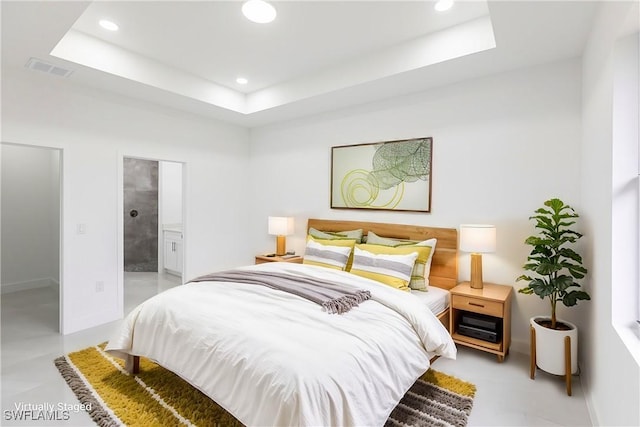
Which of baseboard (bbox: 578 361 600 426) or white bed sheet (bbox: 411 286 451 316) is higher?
white bed sheet (bbox: 411 286 451 316)

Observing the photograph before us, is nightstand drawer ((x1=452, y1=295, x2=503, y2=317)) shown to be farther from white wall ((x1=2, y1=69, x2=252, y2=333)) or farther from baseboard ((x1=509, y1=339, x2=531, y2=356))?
white wall ((x1=2, y1=69, x2=252, y2=333))

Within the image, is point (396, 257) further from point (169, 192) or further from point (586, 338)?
point (169, 192)

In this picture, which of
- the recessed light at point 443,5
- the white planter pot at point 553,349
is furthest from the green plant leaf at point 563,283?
the recessed light at point 443,5

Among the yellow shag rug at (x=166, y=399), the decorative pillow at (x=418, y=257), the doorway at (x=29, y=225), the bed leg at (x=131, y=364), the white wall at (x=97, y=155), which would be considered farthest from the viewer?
the doorway at (x=29, y=225)

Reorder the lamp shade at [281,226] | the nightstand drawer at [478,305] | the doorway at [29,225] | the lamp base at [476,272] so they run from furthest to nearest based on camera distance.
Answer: the doorway at [29,225]
the lamp shade at [281,226]
the lamp base at [476,272]
the nightstand drawer at [478,305]

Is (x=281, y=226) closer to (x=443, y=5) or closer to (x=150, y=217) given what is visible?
(x=443, y=5)

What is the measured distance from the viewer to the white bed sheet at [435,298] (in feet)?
9.04

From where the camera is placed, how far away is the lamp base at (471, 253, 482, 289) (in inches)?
113

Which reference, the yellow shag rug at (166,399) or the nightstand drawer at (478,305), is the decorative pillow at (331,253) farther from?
the yellow shag rug at (166,399)

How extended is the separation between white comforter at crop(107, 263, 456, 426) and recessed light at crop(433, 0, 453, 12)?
217 centimetres

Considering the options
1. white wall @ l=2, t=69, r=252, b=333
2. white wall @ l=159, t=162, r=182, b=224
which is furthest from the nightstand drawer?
white wall @ l=159, t=162, r=182, b=224

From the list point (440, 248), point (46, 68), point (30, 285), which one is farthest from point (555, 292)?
point (30, 285)

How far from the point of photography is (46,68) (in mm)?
2924

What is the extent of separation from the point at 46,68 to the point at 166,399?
302cm
